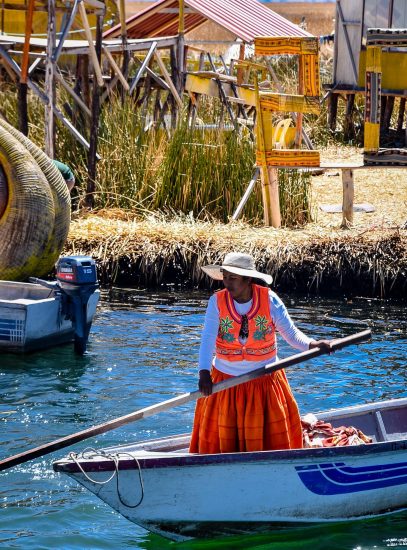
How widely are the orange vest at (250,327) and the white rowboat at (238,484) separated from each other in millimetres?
649

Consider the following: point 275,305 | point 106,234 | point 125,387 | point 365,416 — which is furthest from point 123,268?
point 275,305

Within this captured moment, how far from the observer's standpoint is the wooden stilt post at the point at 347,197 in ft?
47.5

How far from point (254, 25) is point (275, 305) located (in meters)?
12.7

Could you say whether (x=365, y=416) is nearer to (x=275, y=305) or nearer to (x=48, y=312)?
(x=275, y=305)

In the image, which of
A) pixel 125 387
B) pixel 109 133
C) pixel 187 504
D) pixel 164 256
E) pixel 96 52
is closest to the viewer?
pixel 187 504

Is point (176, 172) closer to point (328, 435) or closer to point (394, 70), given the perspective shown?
point (394, 70)

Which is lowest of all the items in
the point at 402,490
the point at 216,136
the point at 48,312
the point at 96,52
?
the point at 402,490

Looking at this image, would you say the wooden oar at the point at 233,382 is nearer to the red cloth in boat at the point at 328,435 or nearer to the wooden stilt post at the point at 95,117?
the red cloth in boat at the point at 328,435

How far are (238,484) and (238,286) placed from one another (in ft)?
4.18

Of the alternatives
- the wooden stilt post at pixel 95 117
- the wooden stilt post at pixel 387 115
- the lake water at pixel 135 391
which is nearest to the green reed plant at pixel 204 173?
the wooden stilt post at pixel 95 117

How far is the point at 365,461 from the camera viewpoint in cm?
713

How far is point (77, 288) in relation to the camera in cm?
1082

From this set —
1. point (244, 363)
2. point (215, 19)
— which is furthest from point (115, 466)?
point (215, 19)

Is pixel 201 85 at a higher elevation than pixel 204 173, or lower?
higher
